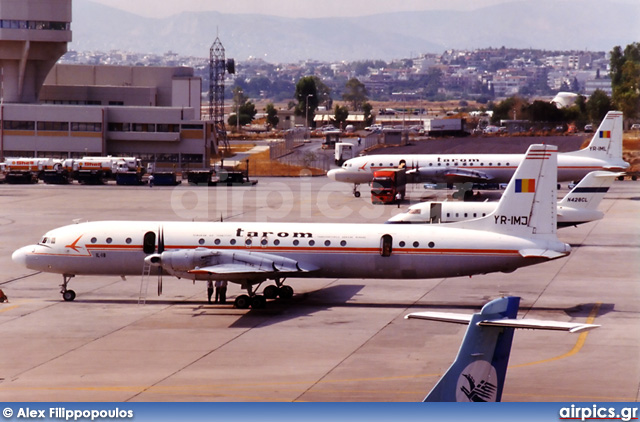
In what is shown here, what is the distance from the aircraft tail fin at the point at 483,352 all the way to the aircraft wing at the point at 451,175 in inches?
2567

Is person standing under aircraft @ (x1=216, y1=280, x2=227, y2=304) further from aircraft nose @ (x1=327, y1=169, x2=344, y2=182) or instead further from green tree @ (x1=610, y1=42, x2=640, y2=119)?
green tree @ (x1=610, y1=42, x2=640, y2=119)

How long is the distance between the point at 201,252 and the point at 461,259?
10.9 metres

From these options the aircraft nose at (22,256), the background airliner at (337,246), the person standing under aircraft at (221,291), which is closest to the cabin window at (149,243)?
the background airliner at (337,246)

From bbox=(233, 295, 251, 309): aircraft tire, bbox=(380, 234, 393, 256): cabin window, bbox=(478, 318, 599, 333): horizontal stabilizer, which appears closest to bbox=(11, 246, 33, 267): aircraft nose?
bbox=(233, 295, 251, 309): aircraft tire

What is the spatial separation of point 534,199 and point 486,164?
47051 millimetres

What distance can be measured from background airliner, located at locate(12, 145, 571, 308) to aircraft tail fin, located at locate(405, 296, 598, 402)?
62.8 feet

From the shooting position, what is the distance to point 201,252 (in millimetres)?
36156

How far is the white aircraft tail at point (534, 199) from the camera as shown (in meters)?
37.4

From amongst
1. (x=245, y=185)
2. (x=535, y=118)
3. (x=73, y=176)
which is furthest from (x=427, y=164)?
(x=535, y=118)

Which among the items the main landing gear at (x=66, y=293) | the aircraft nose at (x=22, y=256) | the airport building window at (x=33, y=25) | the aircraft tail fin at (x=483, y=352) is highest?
the airport building window at (x=33, y=25)

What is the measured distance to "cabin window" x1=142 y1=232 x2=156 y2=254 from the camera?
125 ft

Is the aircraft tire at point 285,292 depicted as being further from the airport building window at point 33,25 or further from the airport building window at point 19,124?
the airport building window at point 33,25

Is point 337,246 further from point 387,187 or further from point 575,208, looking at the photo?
point 387,187

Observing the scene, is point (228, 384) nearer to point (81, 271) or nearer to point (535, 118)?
point (81, 271)
